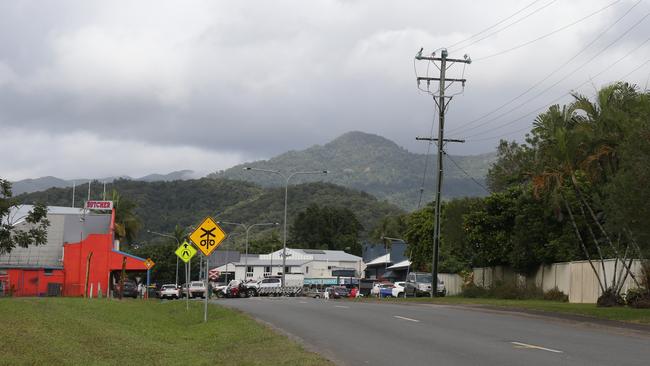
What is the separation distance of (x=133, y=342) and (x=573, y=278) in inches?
1212

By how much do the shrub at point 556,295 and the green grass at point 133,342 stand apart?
77.3 ft

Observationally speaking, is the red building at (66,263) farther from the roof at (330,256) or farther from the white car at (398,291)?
the roof at (330,256)

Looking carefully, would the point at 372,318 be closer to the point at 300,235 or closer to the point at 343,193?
the point at 300,235

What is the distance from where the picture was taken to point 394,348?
15953mm

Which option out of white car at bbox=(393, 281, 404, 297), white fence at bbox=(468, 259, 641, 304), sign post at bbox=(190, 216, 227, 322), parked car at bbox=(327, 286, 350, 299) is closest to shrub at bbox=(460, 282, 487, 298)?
white fence at bbox=(468, 259, 641, 304)

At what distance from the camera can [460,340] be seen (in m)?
17.5

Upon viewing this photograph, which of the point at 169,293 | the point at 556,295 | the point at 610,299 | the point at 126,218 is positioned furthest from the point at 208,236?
the point at 126,218

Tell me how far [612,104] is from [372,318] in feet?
51.6

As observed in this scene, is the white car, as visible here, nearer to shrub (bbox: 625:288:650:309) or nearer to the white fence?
the white fence

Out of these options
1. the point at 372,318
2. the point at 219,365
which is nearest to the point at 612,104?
the point at 372,318

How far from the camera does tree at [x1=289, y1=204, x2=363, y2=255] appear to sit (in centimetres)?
14450

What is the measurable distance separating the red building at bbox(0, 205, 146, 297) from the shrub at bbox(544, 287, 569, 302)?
1151 inches

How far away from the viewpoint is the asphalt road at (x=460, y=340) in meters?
14.0

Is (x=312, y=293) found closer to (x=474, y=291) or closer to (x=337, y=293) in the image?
(x=337, y=293)
